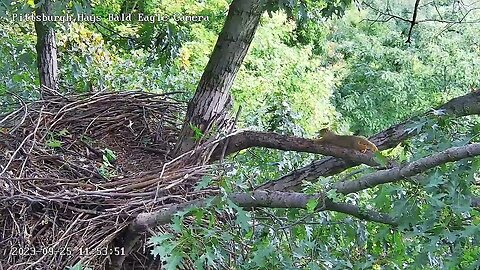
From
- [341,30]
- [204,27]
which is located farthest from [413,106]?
[204,27]

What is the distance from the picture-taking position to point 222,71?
2467 millimetres

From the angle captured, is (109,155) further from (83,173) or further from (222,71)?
(222,71)

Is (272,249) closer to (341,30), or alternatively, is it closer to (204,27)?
(204,27)

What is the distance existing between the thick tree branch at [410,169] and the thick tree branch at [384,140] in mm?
387

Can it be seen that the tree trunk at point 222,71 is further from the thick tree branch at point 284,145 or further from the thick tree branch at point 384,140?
the thick tree branch at point 384,140

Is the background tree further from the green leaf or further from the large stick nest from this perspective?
the green leaf

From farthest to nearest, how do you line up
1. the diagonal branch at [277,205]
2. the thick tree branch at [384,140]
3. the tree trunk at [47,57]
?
1. the tree trunk at [47,57]
2. the thick tree branch at [384,140]
3. the diagonal branch at [277,205]

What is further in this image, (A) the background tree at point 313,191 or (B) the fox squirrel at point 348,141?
(B) the fox squirrel at point 348,141

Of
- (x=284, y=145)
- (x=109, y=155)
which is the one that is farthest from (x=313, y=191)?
(x=109, y=155)

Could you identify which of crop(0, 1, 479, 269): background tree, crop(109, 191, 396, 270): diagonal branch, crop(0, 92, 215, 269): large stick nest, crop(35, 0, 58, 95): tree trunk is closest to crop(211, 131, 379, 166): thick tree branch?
crop(0, 1, 479, 269): background tree

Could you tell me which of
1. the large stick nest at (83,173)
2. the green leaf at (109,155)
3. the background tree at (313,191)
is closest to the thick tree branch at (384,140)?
the background tree at (313,191)

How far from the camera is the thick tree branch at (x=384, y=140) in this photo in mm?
1864

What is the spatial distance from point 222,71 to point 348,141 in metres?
0.68

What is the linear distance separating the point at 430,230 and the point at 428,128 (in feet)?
1.24
